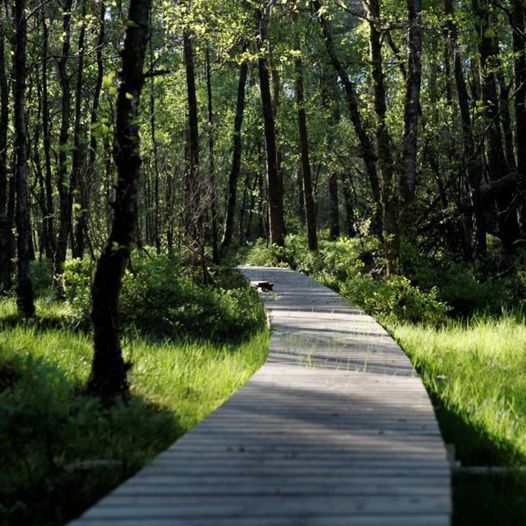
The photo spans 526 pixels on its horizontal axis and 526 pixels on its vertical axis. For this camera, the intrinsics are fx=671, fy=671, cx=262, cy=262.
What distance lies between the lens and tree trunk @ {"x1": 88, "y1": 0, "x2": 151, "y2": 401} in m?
5.55

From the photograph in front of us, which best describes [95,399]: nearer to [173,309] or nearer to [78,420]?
[78,420]

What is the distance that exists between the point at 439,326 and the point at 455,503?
22.9ft

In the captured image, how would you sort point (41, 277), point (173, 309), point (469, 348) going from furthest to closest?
point (41, 277) → point (173, 309) → point (469, 348)

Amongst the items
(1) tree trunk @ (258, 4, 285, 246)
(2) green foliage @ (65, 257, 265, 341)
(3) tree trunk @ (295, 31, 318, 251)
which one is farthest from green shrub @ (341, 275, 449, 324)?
(3) tree trunk @ (295, 31, 318, 251)

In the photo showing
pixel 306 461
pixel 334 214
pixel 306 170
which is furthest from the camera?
pixel 334 214

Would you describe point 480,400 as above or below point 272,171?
below

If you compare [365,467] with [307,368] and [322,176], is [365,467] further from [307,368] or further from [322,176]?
[322,176]

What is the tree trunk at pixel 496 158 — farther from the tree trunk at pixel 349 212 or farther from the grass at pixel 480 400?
the grass at pixel 480 400

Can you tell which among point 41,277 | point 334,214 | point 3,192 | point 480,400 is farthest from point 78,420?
point 334,214

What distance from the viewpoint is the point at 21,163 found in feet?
37.3

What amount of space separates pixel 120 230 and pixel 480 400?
3.77 meters

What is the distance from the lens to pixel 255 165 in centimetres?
3944

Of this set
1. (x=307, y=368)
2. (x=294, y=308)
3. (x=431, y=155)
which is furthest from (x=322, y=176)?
(x=307, y=368)

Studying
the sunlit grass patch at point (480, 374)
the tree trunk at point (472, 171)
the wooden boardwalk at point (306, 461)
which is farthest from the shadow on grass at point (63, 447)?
the tree trunk at point (472, 171)
